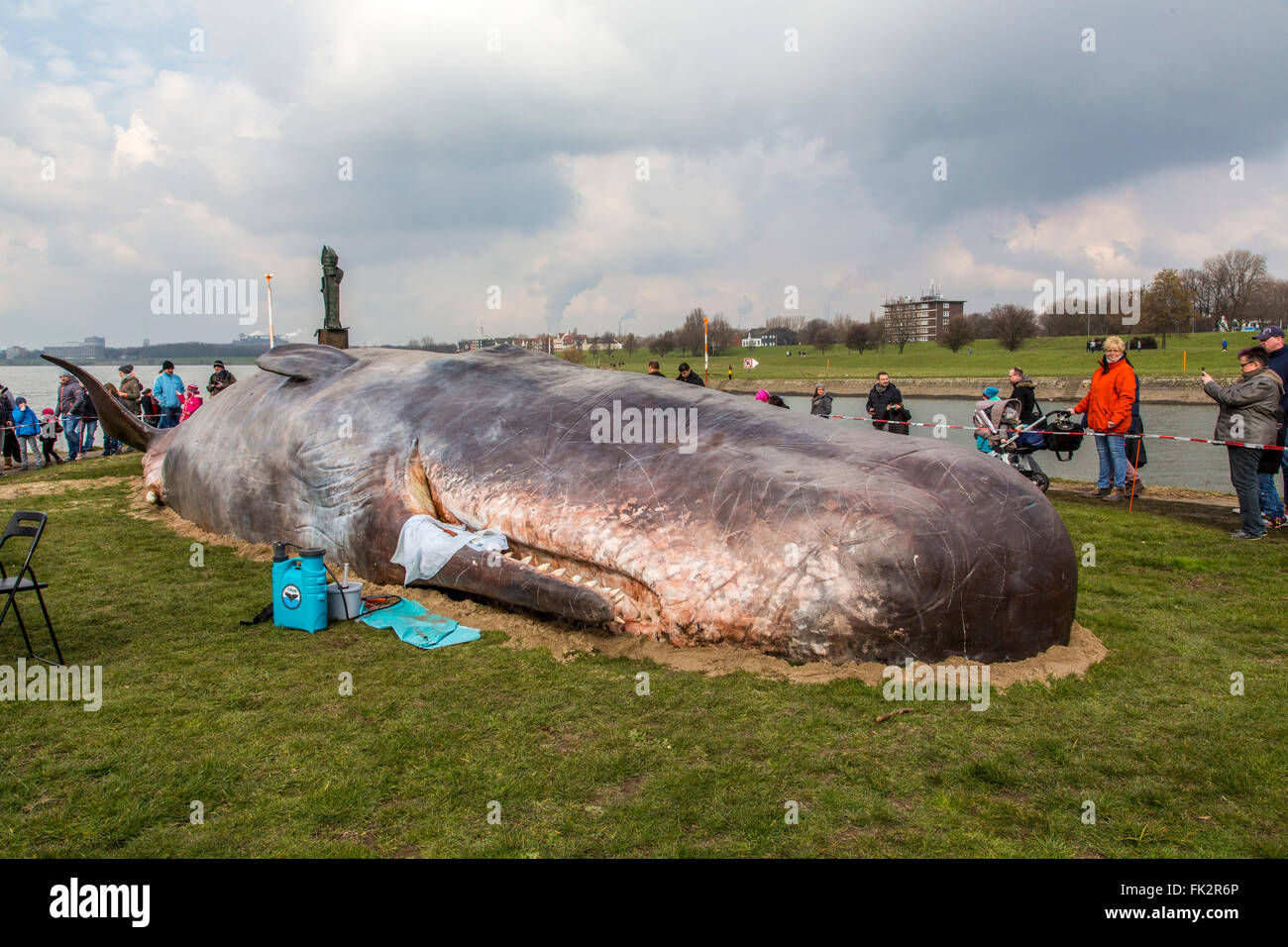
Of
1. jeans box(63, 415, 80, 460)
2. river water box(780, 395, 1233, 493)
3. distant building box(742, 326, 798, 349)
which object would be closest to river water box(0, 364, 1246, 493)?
river water box(780, 395, 1233, 493)

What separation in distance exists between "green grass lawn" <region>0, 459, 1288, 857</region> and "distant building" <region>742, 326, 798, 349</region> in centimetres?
15421

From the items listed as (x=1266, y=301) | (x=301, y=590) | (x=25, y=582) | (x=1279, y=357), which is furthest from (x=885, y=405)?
(x=1266, y=301)

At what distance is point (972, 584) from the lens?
5.36m

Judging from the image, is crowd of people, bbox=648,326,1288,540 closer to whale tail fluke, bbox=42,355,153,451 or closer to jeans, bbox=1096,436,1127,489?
jeans, bbox=1096,436,1127,489

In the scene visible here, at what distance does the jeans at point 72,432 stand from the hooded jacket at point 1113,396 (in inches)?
→ 921

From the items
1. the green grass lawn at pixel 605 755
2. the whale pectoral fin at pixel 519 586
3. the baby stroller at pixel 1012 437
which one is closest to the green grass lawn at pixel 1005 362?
the baby stroller at pixel 1012 437

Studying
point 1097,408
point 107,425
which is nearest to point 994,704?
point 1097,408

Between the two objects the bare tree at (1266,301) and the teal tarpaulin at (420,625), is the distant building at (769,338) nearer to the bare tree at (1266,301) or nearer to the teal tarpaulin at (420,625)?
the bare tree at (1266,301)

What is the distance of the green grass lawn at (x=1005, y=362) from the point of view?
64.0 meters

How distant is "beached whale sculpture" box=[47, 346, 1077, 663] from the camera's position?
541 centimetres

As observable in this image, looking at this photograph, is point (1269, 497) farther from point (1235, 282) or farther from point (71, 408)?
point (1235, 282)

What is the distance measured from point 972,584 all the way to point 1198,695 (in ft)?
5.59

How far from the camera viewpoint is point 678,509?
6016 millimetres
